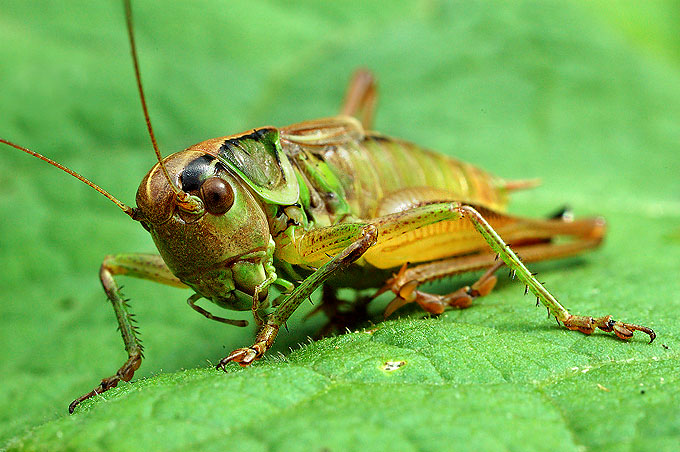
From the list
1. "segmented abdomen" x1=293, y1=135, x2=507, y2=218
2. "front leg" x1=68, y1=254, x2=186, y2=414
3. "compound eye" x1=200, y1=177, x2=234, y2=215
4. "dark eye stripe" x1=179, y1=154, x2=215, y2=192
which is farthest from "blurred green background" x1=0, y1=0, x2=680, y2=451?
"dark eye stripe" x1=179, y1=154, x2=215, y2=192

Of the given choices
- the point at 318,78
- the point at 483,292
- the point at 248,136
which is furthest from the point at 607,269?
the point at 318,78

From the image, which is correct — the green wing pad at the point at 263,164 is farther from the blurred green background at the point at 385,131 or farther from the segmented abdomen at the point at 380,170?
the blurred green background at the point at 385,131

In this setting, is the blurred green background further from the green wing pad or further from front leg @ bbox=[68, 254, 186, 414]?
the green wing pad

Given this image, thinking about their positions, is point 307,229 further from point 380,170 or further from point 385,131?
point 385,131

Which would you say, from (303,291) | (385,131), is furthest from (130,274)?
(385,131)

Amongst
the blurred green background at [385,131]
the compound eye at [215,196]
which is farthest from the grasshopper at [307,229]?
the blurred green background at [385,131]

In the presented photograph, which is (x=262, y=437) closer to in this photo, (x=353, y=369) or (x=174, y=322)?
(x=353, y=369)

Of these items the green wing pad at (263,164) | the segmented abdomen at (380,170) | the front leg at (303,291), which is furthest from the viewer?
the segmented abdomen at (380,170)
